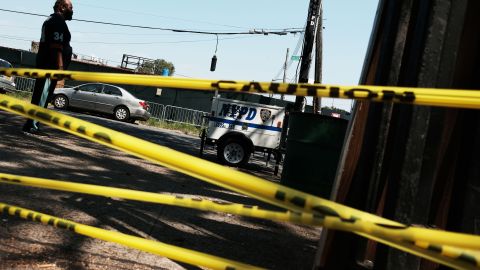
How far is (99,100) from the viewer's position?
17.5 metres

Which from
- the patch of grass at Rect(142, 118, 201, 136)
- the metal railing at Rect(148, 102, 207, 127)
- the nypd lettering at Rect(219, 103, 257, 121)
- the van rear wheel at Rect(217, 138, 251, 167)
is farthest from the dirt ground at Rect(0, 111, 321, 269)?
the metal railing at Rect(148, 102, 207, 127)

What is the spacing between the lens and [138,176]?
16.4 ft

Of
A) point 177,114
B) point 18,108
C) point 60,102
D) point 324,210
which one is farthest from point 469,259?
point 177,114

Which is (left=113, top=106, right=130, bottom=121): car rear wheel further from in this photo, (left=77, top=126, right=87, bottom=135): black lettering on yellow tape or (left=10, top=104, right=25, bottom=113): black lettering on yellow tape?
(left=77, top=126, right=87, bottom=135): black lettering on yellow tape

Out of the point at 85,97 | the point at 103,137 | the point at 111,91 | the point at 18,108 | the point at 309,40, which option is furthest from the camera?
the point at 111,91

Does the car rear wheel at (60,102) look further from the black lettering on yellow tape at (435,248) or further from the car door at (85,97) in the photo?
the black lettering on yellow tape at (435,248)

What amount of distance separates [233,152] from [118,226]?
617cm

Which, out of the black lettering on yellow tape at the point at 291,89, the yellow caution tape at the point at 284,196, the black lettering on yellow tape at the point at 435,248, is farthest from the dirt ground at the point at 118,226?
the black lettering on yellow tape at the point at 435,248

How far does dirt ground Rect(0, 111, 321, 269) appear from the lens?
2316 mm

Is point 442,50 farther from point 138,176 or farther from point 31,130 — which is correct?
point 31,130

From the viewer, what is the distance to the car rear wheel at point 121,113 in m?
17.8

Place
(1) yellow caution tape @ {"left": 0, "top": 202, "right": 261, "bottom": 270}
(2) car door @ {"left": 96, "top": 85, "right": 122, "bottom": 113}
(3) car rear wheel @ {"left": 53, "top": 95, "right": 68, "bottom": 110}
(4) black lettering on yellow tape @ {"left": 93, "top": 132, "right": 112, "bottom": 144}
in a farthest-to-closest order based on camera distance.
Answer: (2) car door @ {"left": 96, "top": 85, "right": 122, "bottom": 113} < (3) car rear wheel @ {"left": 53, "top": 95, "right": 68, "bottom": 110} < (1) yellow caution tape @ {"left": 0, "top": 202, "right": 261, "bottom": 270} < (4) black lettering on yellow tape @ {"left": 93, "top": 132, "right": 112, "bottom": 144}

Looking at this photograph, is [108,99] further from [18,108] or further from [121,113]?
[18,108]

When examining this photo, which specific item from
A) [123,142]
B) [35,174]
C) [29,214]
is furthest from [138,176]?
[123,142]
